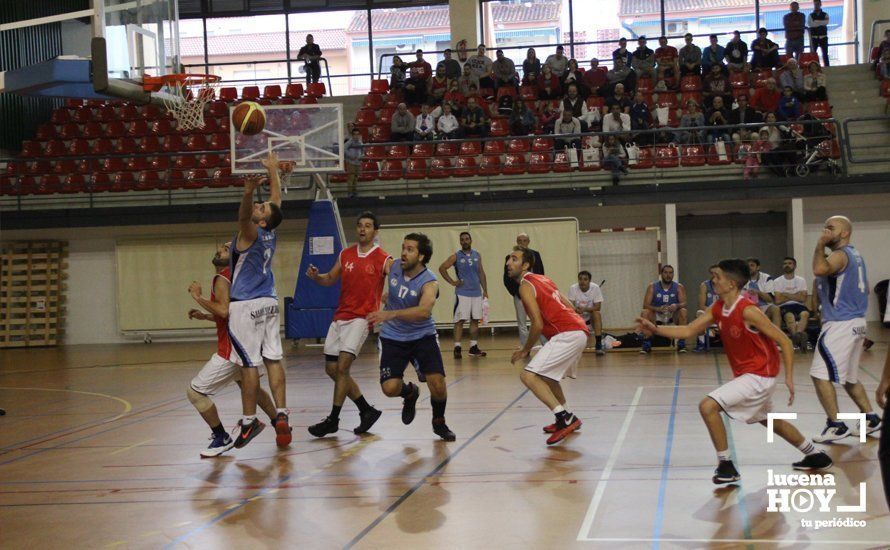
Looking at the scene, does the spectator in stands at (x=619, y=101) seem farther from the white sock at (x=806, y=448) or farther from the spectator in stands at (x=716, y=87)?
the white sock at (x=806, y=448)

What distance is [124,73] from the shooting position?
10.8 m

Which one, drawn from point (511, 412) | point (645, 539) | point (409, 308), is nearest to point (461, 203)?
point (511, 412)

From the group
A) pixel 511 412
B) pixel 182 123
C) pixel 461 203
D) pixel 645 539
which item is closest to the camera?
pixel 645 539

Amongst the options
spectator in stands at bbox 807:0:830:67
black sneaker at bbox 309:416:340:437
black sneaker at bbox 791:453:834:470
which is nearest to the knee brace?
black sneaker at bbox 309:416:340:437

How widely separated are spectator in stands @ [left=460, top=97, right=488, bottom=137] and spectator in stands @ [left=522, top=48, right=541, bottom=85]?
92.3 inches

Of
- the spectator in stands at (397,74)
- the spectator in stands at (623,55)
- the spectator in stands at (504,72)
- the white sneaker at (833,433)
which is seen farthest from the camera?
the spectator in stands at (397,74)

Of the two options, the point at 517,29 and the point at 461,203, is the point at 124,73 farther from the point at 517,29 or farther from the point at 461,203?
the point at 517,29

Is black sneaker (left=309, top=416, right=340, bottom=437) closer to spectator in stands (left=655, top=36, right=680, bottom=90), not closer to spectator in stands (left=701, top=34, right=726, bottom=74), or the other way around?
spectator in stands (left=655, top=36, right=680, bottom=90)

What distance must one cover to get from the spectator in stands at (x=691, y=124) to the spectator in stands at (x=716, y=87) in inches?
25.7

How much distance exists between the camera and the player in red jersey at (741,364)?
5.86 meters

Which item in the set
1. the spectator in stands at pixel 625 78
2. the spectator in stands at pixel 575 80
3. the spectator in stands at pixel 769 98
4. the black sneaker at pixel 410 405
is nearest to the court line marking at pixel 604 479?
the black sneaker at pixel 410 405

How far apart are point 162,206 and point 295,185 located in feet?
9.41

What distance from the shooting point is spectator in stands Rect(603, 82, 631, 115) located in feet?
67.1

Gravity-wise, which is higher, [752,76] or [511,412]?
[752,76]
